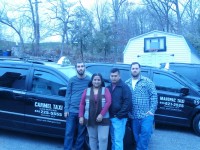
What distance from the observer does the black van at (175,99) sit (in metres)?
7.54

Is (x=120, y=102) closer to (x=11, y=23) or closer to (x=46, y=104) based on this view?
(x=46, y=104)

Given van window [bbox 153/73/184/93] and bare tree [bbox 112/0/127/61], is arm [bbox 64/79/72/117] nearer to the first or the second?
van window [bbox 153/73/184/93]

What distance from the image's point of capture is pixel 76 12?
113 ft

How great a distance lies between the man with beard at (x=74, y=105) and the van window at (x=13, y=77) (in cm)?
137

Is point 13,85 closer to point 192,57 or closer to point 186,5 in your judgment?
point 192,57

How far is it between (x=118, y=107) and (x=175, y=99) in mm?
3276

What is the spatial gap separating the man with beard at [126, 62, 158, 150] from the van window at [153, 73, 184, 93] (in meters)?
2.80

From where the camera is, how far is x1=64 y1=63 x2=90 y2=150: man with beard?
5242 mm

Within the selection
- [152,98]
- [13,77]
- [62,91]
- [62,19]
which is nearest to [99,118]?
[152,98]

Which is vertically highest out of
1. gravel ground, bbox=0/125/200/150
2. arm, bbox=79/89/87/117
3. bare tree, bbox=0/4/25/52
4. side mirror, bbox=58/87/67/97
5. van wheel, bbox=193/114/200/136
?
bare tree, bbox=0/4/25/52

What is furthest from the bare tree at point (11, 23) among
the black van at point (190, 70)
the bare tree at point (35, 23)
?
the black van at point (190, 70)

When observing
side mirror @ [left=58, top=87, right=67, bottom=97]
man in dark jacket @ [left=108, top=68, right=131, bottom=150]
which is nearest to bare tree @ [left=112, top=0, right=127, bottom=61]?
side mirror @ [left=58, top=87, right=67, bottom=97]

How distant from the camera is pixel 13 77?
6.38 metres

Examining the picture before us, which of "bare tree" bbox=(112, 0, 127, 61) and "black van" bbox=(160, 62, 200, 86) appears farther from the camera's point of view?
"bare tree" bbox=(112, 0, 127, 61)
